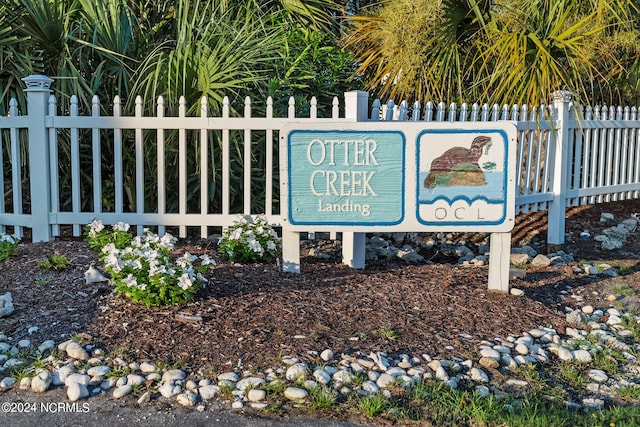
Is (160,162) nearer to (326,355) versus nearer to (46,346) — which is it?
(46,346)

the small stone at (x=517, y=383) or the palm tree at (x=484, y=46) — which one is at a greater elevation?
the palm tree at (x=484, y=46)

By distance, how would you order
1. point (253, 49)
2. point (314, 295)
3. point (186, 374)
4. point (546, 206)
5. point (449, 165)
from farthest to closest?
point (546, 206), point (253, 49), point (449, 165), point (314, 295), point (186, 374)

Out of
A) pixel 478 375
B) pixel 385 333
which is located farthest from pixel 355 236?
pixel 478 375

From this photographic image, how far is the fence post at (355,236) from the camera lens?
19.6ft

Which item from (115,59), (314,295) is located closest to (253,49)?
(115,59)

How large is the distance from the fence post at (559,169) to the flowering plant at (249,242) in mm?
3544

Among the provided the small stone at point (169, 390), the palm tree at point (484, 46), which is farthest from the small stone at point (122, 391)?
the palm tree at point (484, 46)

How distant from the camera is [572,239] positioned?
28.1ft

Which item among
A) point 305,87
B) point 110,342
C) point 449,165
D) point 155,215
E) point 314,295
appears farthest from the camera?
point 305,87

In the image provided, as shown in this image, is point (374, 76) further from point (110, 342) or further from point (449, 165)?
point (110, 342)

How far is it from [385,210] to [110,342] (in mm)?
2198

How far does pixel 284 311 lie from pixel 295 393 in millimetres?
1114

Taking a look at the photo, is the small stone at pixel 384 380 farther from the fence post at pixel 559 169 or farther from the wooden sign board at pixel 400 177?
the fence post at pixel 559 169

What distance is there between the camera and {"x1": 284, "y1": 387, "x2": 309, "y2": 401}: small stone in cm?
349
